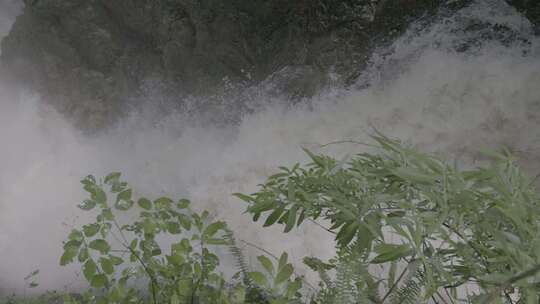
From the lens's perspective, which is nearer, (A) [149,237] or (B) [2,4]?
(A) [149,237]

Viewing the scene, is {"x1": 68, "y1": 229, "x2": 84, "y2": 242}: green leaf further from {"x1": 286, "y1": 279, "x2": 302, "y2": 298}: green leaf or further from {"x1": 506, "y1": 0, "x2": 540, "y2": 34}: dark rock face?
{"x1": 506, "y1": 0, "x2": 540, "y2": 34}: dark rock face

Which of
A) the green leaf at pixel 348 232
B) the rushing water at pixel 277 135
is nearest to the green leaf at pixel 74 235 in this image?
the green leaf at pixel 348 232

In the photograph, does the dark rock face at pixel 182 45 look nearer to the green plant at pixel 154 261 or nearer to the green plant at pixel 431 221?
the green plant at pixel 154 261

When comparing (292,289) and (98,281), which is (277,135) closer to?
(98,281)

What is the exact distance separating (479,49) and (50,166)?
8506 mm

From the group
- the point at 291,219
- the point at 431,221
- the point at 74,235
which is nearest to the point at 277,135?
the point at 74,235

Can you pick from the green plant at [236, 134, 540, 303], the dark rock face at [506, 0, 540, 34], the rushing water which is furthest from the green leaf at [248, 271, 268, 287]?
the dark rock face at [506, 0, 540, 34]

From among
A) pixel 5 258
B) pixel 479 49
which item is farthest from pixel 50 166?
pixel 479 49

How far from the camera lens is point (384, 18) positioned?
6.33 m

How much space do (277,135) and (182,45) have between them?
259cm

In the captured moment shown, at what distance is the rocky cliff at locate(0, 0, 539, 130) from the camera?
645cm

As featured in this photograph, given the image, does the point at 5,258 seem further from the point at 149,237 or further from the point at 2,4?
the point at 149,237

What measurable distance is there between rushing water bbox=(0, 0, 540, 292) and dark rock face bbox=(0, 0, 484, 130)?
400mm

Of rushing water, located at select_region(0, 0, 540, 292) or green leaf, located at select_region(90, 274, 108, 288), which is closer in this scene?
green leaf, located at select_region(90, 274, 108, 288)
